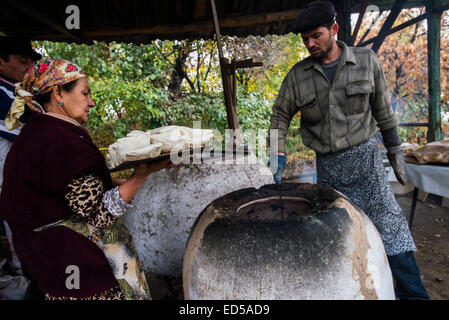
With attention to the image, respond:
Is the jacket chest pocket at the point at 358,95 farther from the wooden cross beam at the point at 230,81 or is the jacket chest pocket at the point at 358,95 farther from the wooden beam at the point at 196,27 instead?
the wooden beam at the point at 196,27

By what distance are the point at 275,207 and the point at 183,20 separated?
11.4 feet

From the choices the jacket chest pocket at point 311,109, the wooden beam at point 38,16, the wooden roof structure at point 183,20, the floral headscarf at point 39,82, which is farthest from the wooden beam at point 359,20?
the wooden beam at point 38,16

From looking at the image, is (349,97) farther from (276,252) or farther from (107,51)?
(107,51)

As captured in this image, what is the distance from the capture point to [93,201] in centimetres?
141

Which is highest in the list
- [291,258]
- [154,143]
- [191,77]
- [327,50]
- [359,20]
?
[191,77]

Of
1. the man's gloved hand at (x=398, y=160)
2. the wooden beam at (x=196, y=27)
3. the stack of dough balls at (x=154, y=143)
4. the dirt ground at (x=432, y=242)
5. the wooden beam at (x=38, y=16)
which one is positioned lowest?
the dirt ground at (x=432, y=242)

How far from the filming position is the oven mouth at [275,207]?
1.62m

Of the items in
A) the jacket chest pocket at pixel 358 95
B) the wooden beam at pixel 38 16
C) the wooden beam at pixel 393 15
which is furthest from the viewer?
the wooden beam at pixel 393 15

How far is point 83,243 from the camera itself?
58.7 inches

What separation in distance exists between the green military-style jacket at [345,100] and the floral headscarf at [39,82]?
1645 mm

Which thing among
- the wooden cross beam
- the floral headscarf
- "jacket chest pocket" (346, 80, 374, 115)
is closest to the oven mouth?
"jacket chest pocket" (346, 80, 374, 115)

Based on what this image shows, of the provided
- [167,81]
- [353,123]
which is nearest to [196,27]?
[353,123]

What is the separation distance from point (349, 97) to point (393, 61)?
9522 millimetres

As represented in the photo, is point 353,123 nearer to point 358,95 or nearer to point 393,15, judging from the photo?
point 358,95
